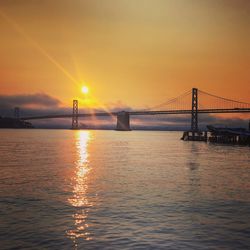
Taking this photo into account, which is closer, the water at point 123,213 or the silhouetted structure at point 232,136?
the water at point 123,213

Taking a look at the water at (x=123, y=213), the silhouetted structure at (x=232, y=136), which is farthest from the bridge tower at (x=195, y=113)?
the water at (x=123, y=213)

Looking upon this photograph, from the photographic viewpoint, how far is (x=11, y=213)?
54.6ft

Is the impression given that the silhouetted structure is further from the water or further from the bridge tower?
the water

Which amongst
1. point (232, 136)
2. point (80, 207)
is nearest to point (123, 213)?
point (80, 207)

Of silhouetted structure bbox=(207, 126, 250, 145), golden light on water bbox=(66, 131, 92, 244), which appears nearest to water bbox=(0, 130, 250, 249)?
golden light on water bbox=(66, 131, 92, 244)

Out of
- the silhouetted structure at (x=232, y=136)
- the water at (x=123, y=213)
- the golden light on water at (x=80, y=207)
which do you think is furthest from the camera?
the silhouetted structure at (x=232, y=136)

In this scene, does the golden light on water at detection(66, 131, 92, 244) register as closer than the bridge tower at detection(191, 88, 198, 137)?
Yes

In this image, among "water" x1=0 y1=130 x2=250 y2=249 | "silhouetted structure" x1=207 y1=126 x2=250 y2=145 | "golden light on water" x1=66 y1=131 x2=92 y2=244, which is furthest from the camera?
"silhouetted structure" x1=207 y1=126 x2=250 y2=145

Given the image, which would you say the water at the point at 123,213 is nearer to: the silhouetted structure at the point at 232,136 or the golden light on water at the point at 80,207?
the golden light on water at the point at 80,207

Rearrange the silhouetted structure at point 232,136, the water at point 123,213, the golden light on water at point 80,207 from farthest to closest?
the silhouetted structure at point 232,136 < the golden light on water at point 80,207 < the water at point 123,213

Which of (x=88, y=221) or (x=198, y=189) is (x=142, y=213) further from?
(x=198, y=189)

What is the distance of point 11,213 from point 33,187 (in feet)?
24.9

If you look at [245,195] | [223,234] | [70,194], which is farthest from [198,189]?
[223,234]

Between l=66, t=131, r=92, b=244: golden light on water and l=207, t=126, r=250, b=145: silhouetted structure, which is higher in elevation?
l=207, t=126, r=250, b=145: silhouetted structure
